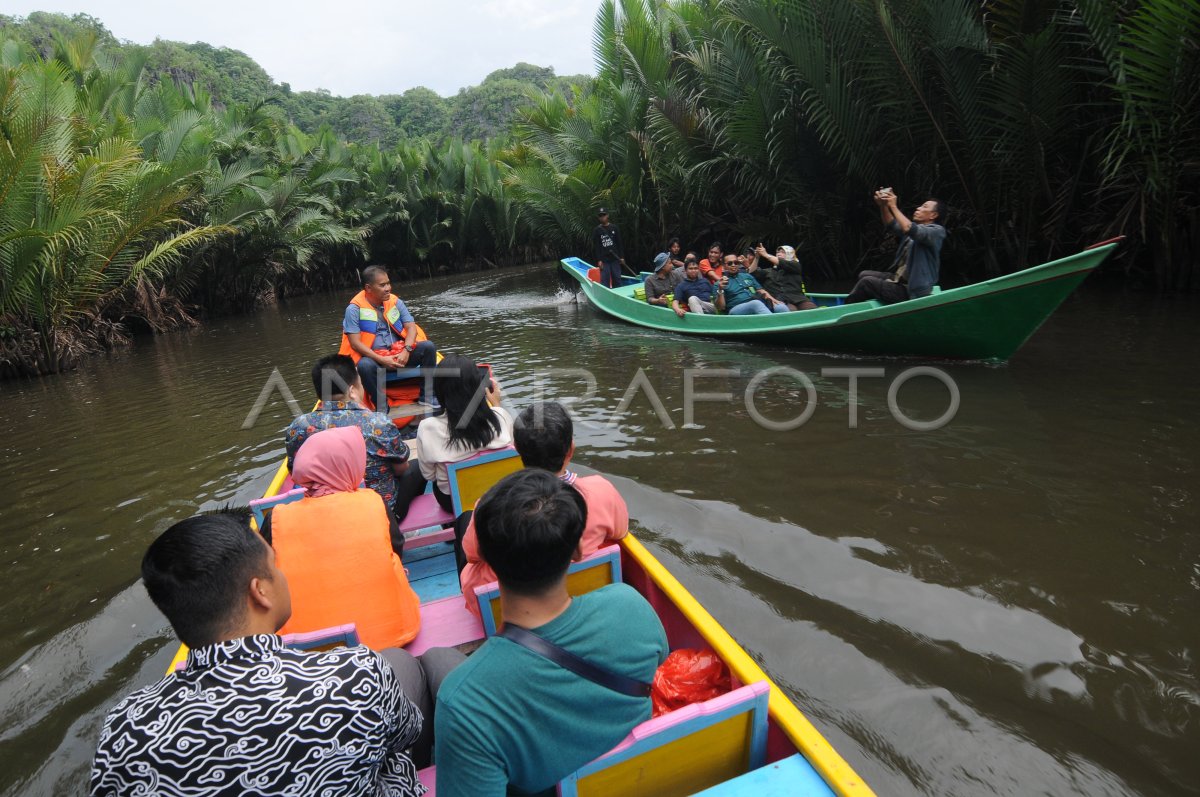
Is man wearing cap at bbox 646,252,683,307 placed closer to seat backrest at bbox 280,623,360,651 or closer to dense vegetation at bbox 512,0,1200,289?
dense vegetation at bbox 512,0,1200,289

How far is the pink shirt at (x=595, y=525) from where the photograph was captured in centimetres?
254

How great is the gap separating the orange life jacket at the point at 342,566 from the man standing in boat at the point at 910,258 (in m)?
5.81

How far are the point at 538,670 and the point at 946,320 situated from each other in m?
6.53

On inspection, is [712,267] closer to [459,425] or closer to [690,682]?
[459,425]

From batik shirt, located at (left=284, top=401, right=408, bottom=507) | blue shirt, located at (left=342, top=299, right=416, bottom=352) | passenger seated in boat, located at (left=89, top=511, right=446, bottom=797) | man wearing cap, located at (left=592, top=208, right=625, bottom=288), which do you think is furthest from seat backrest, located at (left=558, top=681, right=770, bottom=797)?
man wearing cap, located at (left=592, top=208, right=625, bottom=288)

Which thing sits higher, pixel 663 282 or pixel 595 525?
pixel 663 282

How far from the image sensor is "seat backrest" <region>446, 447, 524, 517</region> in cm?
342

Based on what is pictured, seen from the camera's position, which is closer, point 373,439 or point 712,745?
point 712,745

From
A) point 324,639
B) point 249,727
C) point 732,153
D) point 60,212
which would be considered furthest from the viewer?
point 732,153

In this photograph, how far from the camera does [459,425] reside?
3408 millimetres

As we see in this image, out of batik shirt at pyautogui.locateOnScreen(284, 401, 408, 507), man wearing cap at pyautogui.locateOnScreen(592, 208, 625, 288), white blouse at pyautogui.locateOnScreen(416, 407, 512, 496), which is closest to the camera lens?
white blouse at pyautogui.locateOnScreen(416, 407, 512, 496)

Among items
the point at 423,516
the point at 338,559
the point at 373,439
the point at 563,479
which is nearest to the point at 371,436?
the point at 373,439

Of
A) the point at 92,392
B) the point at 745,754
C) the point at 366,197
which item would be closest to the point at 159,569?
the point at 745,754

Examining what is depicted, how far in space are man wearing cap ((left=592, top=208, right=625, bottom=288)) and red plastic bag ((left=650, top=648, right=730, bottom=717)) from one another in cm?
1189
